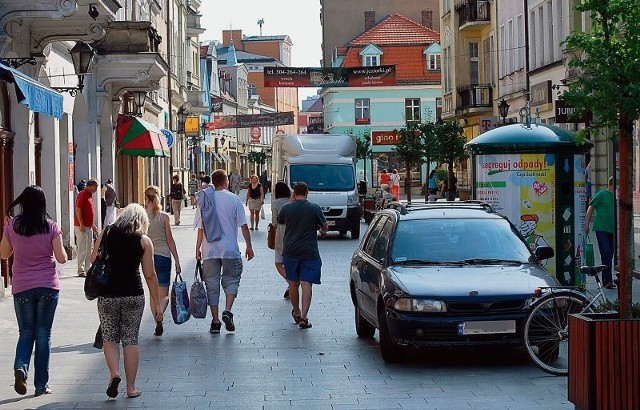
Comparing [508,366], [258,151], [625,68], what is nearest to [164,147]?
[508,366]

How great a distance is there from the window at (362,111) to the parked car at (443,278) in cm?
7321

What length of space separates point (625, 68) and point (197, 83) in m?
63.8

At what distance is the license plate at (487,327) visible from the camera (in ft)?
37.1

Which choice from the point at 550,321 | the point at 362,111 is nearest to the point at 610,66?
the point at 550,321

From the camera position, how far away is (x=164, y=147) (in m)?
37.9

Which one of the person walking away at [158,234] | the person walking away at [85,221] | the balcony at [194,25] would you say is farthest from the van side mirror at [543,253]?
the balcony at [194,25]

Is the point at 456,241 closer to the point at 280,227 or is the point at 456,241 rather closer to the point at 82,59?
the point at 280,227

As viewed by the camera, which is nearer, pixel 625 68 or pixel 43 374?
pixel 625 68

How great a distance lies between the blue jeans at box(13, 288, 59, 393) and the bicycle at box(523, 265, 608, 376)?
13.9ft

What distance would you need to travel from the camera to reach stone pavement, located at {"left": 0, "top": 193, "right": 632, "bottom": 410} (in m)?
9.96

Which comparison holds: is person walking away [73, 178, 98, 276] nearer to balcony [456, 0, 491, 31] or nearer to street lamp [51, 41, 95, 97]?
street lamp [51, 41, 95, 97]

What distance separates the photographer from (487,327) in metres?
11.3

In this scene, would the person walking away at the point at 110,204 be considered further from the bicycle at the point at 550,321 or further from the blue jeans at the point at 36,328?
the bicycle at the point at 550,321

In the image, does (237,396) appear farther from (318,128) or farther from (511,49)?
(318,128)
